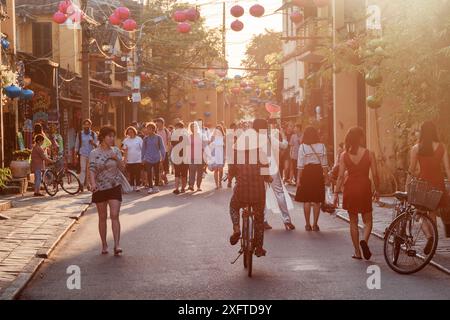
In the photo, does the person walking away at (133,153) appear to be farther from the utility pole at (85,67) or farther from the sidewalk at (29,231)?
the utility pole at (85,67)

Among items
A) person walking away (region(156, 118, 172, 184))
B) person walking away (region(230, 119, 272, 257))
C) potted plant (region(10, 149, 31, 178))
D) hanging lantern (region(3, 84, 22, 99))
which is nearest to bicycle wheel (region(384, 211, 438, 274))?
person walking away (region(230, 119, 272, 257))

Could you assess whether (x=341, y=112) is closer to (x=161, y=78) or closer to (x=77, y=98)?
(x=77, y=98)

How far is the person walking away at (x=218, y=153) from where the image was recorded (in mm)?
26484

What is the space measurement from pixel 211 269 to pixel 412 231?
2399mm

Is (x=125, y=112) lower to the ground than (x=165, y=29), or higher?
lower

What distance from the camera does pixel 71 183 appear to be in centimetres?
2350

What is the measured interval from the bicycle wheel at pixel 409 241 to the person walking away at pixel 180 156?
13.8 meters

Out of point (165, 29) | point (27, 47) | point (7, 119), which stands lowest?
point (7, 119)

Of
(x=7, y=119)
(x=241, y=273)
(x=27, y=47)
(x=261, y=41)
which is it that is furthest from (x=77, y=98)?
(x=261, y=41)

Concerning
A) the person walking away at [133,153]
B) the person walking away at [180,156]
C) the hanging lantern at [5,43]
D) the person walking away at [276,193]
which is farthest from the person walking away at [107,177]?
the hanging lantern at [5,43]

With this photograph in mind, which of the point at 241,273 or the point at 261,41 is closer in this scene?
the point at 241,273

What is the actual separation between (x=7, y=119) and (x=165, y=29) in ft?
121

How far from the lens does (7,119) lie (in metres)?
27.9
